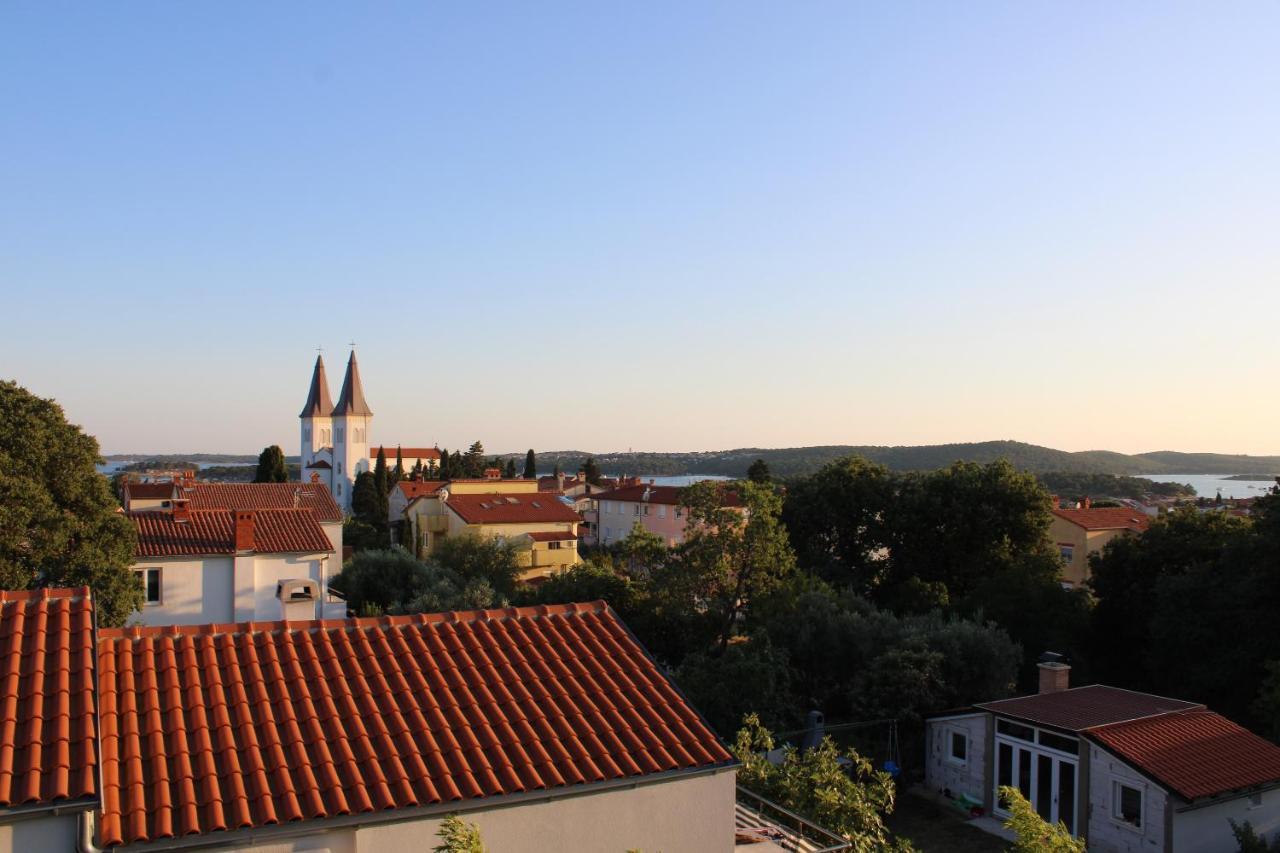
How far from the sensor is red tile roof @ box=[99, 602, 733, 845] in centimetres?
656

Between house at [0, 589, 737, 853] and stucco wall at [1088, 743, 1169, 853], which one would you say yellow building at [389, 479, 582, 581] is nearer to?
stucco wall at [1088, 743, 1169, 853]

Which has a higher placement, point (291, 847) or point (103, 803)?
point (103, 803)

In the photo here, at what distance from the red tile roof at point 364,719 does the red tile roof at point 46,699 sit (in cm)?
48

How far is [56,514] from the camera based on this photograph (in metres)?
A: 23.2

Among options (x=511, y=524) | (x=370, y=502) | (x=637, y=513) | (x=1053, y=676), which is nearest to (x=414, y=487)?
(x=370, y=502)

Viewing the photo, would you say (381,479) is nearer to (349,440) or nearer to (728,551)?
(349,440)

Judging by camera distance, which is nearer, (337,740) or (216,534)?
(337,740)

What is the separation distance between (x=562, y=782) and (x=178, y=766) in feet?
9.44

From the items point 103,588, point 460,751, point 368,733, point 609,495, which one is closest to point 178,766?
point 368,733

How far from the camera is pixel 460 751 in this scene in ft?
24.5

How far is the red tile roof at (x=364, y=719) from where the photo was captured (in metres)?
6.56

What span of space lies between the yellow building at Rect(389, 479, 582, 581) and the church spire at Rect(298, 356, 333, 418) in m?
51.9

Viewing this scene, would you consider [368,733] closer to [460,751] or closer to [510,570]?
[460,751]

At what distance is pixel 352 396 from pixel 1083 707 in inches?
3824
